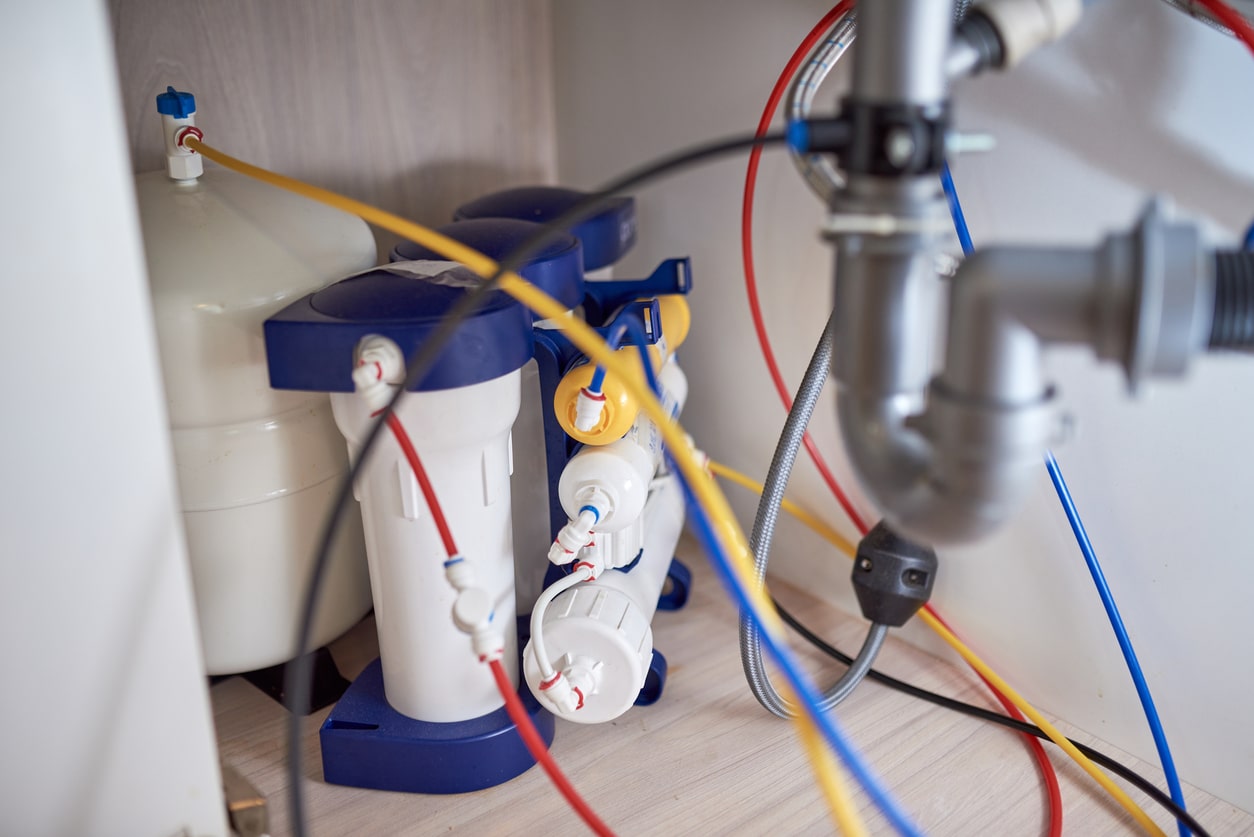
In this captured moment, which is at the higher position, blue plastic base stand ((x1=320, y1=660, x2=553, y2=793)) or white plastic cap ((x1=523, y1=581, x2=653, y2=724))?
white plastic cap ((x1=523, y1=581, x2=653, y2=724))

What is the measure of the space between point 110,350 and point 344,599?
39cm

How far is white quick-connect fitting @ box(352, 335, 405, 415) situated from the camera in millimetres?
572

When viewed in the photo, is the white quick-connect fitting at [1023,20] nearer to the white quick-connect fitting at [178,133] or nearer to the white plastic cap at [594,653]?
the white plastic cap at [594,653]

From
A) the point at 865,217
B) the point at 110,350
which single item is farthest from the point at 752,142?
the point at 110,350

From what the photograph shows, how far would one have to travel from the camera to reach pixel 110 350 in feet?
1.51

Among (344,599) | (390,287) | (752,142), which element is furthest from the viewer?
(344,599)

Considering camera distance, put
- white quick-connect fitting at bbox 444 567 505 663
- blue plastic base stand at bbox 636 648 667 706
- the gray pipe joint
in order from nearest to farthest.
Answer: the gray pipe joint, white quick-connect fitting at bbox 444 567 505 663, blue plastic base stand at bbox 636 648 667 706

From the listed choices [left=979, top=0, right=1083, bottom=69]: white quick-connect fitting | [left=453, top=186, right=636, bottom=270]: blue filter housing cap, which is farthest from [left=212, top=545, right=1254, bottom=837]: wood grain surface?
[left=979, top=0, right=1083, bottom=69]: white quick-connect fitting

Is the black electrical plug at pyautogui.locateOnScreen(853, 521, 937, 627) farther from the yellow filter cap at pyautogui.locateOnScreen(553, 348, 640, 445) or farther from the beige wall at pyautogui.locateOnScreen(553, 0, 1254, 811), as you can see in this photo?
the yellow filter cap at pyautogui.locateOnScreen(553, 348, 640, 445)

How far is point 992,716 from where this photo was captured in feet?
2.48

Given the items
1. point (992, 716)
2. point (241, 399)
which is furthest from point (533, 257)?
point (992, 716)

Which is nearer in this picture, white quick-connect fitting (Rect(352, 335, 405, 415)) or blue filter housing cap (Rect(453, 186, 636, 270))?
white quick-connect fitting (Rect(352, 335, 405, 415))

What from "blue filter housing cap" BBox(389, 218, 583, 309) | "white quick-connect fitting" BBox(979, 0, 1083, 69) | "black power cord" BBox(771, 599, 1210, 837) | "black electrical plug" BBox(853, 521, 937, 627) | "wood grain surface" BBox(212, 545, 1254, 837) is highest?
"white quick-connect fitting" BBox(979, 0, 1083, 69)

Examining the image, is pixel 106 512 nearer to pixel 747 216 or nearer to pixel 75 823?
pixel 75 823
